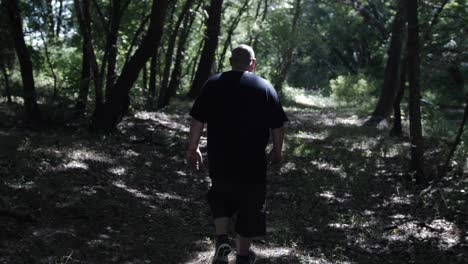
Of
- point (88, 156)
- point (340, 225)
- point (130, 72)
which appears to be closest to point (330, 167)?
point (340, 225)

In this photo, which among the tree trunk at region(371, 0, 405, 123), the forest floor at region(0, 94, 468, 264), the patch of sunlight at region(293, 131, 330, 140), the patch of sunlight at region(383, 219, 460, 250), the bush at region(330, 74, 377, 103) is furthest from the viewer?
the bush at region(330, 74, 377, 103)

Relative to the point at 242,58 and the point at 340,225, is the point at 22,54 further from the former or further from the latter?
the point at 242,58

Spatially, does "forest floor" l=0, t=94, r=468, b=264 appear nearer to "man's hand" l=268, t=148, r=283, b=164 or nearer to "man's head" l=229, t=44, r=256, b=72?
"man's hand" l=268, t=148, r=283, b=164

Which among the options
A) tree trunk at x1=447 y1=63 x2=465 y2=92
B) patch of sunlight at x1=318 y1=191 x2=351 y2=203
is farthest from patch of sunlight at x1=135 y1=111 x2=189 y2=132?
tree trunk at x1=447 y1=63 x2=465 y2=92

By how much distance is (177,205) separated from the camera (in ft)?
25.8

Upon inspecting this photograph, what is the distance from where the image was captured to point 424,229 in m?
7.25

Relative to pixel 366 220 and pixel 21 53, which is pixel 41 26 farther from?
pixel 366 220

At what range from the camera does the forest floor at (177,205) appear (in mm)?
5805

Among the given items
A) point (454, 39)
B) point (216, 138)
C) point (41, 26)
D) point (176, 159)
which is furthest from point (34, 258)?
point (454, 39)

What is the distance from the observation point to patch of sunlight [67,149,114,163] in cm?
896

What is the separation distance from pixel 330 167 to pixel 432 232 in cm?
406

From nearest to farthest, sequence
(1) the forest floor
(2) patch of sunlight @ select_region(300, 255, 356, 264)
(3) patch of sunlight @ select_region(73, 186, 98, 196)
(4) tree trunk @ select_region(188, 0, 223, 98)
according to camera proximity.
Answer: (1) the forest floor
(2) patch of sunlight @ select_region(300, 255, 356, 264)
(3) patch of sunlight @ select_region(73, 186, 98, 196)
(4) tree trunk @ select_region(188, 0, 223, 98)

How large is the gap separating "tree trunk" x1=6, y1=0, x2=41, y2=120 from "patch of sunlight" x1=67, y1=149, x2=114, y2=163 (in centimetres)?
228

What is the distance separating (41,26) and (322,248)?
8920mm
